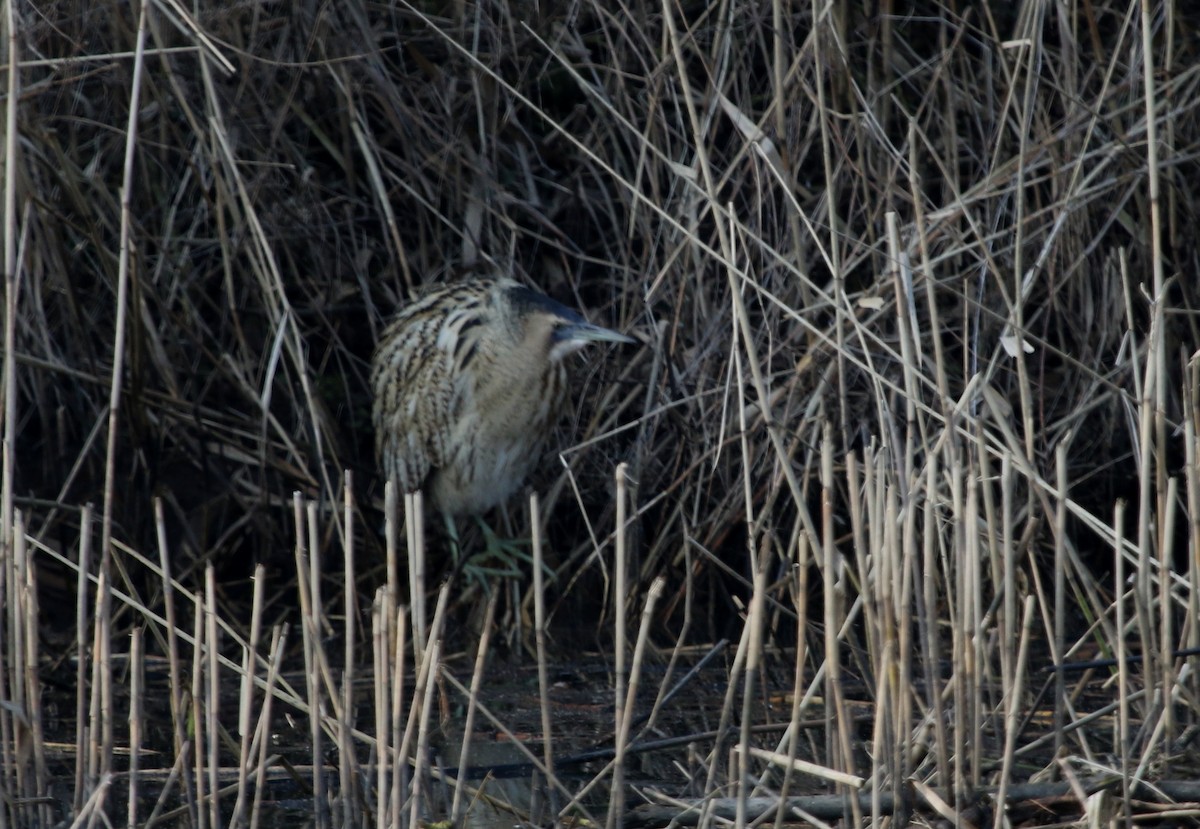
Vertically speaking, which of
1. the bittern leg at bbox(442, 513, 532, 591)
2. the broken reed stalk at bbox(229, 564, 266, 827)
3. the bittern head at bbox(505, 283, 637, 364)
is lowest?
the bittern leg at bbox(442, 513, 532, 591)

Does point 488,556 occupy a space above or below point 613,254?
below

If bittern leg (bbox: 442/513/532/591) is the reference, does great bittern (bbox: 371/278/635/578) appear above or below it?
above

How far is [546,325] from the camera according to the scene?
4.01 meters

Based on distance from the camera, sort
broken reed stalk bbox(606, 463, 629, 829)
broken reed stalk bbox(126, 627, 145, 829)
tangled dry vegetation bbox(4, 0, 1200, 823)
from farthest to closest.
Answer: tangled dry vegetation bbox(4, 0, 1200, 823), broken reed stalk bbox(126, 627, 145, 829), broken reed stalk bbox(606, 463, 629, 829)

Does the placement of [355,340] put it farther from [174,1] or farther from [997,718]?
[997,718]

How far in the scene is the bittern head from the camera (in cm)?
396

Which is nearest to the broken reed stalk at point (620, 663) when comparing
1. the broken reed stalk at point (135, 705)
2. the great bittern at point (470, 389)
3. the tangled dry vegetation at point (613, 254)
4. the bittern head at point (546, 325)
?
the broken reed stalk at point (135, 705)

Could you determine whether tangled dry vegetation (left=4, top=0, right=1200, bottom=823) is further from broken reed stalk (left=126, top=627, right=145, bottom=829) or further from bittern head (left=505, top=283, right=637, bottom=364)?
broken reed stalk (left=126, top=627, right=145, bottom=829)

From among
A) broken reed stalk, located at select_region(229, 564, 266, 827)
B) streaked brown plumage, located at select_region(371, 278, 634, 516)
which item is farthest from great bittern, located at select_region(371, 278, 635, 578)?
broken reed stalk, located at select_region(229, 564, 266, 827)

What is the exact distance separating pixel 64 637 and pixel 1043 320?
2.41m

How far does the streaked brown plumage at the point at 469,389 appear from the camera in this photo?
409 cm

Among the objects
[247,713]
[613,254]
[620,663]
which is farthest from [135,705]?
[613,254]

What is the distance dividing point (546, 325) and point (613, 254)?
0.43 metres

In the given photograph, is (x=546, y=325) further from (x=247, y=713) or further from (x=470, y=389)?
(x=247, y=713)
